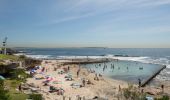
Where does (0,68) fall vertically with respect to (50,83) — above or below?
above

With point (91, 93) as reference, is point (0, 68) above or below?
above

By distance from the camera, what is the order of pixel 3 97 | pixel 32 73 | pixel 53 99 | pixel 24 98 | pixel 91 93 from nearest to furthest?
pixel 3 97 < pixel 24 98 < pixel 53 99 < pixel 91 93 < pixel 32 73

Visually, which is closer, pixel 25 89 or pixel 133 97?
pixel 133 97

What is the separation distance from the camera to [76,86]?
131 ft

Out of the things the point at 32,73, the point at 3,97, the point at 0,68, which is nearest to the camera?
the point at 3,97

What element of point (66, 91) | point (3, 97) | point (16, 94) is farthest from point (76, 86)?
point (3, 97)

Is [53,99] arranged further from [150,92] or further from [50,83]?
[150,92]

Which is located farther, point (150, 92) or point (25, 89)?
point (150, 92)

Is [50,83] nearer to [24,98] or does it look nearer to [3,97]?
[24,98]

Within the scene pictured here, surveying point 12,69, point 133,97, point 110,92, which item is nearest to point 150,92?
point 110,92

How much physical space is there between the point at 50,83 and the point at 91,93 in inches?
342

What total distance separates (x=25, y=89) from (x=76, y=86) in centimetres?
961

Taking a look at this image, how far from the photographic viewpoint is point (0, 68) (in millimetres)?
38562

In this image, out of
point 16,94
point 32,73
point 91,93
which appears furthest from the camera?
point 32,73
